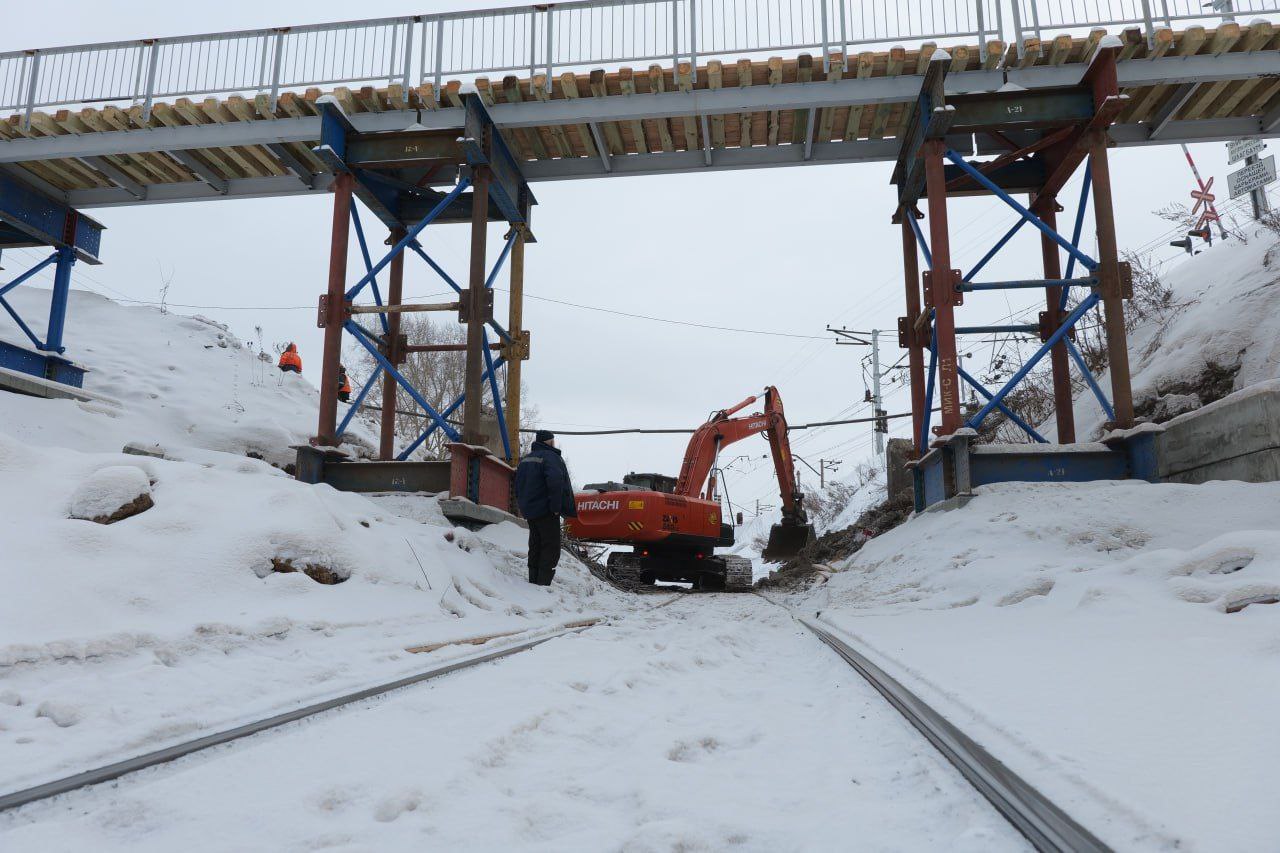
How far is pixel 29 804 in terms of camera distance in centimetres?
175

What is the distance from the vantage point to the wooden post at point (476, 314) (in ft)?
31.6

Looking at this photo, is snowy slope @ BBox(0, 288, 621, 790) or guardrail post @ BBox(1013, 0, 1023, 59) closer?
snowy slope @ BBox(0, 288, 621, 790)

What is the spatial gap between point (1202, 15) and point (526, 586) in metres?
10.6

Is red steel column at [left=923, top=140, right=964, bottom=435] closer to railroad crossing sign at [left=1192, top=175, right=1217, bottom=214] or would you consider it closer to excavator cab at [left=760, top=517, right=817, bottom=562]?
excavator cab at [left=760, top=517, right=817, bottom=562]

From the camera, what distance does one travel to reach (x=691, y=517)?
1547 centimetres

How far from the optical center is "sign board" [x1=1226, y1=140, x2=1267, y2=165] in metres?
23.1

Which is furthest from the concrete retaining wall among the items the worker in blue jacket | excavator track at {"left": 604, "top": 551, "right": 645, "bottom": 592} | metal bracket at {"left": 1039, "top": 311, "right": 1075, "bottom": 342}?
excavator track at {"left": 604, "top": 551, "right": 645, "bottom": 592}

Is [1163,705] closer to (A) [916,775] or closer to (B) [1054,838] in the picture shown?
(A) [916,775]

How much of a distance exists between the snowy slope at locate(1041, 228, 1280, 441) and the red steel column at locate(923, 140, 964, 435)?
109 inches

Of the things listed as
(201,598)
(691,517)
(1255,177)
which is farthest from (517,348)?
(1255,177)

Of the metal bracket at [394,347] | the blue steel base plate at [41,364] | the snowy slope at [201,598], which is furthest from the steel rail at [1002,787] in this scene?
the blue steel base plate at [41,364]

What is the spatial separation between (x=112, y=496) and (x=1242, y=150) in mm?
30603

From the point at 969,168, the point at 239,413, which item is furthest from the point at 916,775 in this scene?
the point at 239,413

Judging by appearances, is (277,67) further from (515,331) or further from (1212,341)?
(1212,341)
